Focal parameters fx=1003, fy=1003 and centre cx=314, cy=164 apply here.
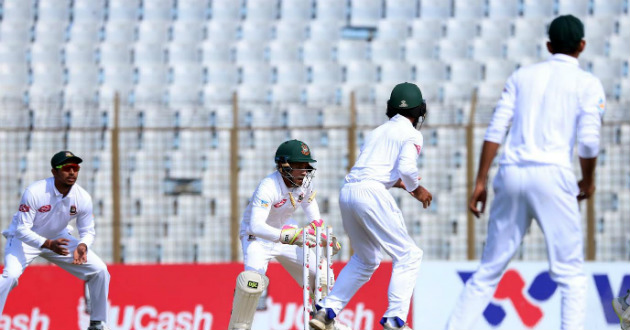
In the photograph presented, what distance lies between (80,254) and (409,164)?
123 inches

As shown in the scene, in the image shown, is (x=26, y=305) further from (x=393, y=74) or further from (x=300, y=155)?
(x=393, y=74)

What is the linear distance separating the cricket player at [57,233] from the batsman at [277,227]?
150 cm

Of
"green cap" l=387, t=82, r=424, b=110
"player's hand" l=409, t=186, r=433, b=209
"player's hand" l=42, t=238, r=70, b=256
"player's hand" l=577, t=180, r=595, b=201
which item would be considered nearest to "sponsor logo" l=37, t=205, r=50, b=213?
"player's hand" l=42, t=238, r=70, b=256

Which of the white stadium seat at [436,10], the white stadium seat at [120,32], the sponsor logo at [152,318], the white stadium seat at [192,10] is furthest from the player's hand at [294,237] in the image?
the white stadium seat at [436,10]

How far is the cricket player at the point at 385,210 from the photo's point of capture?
7131 mm

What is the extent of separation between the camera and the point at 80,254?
854cm

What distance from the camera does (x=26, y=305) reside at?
11281 millimetres

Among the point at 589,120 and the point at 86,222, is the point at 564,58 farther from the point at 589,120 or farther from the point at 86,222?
the point at 86,222

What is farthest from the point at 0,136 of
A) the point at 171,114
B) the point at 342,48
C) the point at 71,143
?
the point at 342,48

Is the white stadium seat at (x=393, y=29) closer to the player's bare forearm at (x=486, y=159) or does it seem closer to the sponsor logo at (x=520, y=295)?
the sponsor logo at (x=520, y=295)

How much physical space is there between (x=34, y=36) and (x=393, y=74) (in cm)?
614

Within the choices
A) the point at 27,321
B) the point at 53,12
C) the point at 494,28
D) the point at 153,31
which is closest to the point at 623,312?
the point at 27,321

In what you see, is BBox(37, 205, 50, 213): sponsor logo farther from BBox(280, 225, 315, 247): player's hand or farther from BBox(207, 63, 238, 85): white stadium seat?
BBox(207, 63, 238, 85): white stadium seat

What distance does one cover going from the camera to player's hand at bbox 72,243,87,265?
8.53 m
